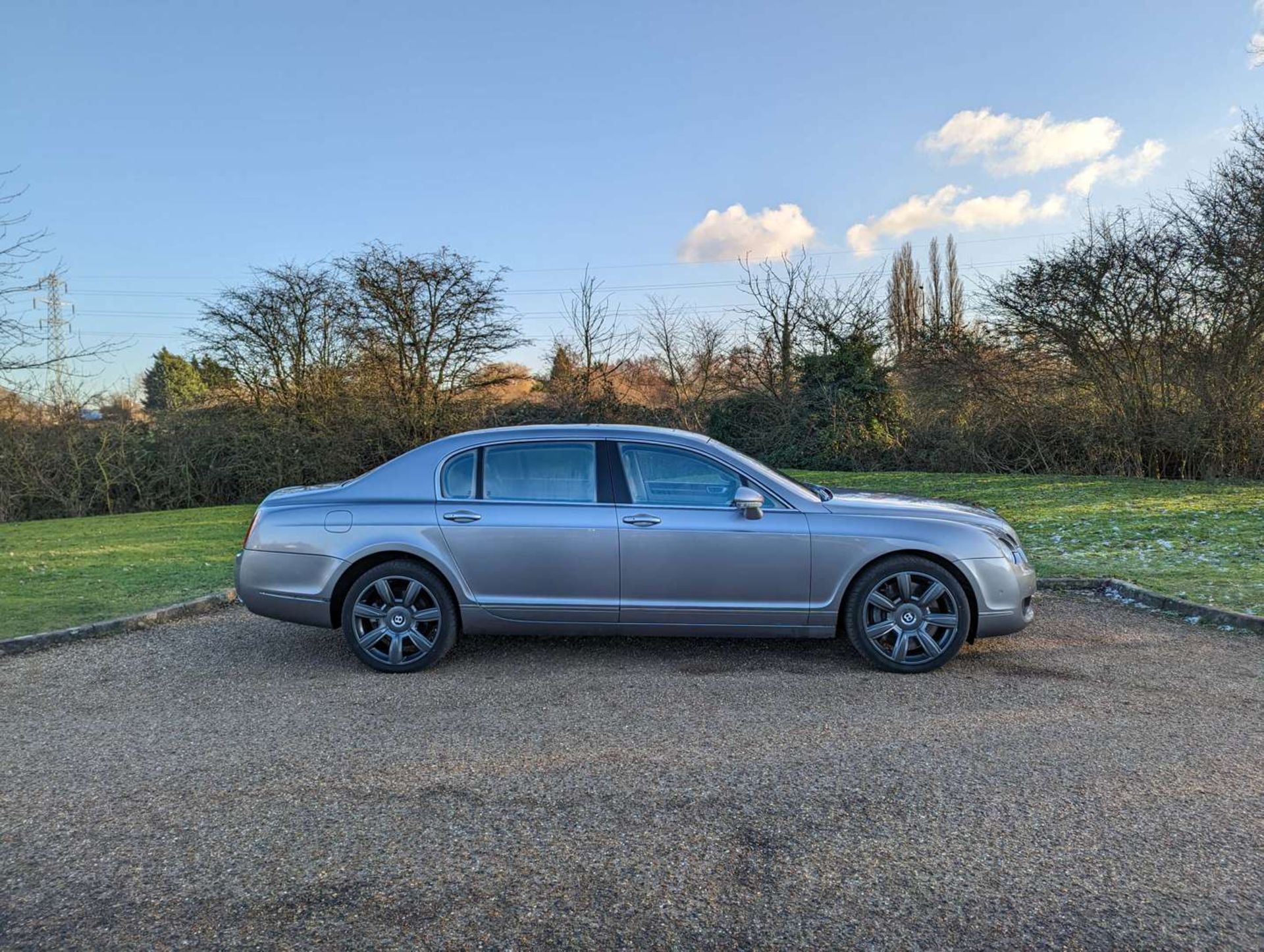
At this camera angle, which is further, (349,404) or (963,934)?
(349,404)

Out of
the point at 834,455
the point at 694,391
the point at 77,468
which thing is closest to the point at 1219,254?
the point at 834,455

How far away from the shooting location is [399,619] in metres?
5.20

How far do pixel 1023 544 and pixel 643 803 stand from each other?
8038 mm

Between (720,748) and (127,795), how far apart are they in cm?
257

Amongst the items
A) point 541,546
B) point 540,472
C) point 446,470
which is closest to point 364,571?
point 446,470

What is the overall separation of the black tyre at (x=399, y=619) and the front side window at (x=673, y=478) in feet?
4.57

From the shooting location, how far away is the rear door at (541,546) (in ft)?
16.8

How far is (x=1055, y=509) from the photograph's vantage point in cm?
1260

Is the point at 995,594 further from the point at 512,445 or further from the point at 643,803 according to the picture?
the point at 512,445

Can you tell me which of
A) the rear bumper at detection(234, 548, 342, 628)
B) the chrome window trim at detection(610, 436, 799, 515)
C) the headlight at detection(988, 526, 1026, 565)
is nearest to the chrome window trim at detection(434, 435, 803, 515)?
the chrome window trim at detection(610, 436, 799, 515)

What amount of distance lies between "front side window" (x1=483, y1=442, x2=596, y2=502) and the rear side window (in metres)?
0.08

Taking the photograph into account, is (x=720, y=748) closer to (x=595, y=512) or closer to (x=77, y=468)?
(x=595, y=512)

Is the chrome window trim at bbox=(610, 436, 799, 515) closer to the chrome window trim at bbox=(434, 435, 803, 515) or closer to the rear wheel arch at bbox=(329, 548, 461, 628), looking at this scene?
the chrome window trim at bbox=(434, 435, 803, 515)

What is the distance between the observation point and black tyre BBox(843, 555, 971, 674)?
16.4 ft
